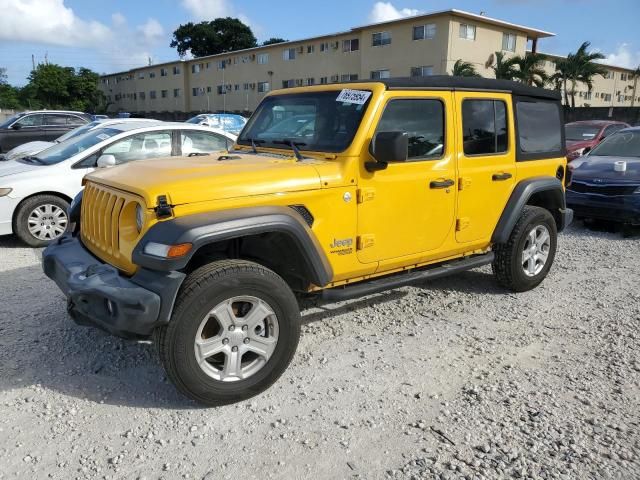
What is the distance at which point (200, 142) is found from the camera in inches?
295

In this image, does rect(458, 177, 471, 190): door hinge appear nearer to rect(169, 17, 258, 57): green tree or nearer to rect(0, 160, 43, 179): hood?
rect(0, 160, 43, 179): hood

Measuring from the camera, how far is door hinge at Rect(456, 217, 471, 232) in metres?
4.41

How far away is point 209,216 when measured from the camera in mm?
3053

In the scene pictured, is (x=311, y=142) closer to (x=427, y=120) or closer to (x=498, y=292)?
(x=427, y=120)

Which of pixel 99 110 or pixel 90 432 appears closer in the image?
pixel 90 432

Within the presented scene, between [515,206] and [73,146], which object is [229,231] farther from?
[73,146]

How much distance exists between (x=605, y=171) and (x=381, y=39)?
30.5 metres

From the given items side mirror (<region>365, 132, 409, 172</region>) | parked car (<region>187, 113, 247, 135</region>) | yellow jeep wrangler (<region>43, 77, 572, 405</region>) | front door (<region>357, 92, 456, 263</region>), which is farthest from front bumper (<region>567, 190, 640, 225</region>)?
parked car (<region>187, 113, 247, 135</region>)

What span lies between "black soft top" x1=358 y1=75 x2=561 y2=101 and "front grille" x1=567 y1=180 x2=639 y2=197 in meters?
3.30

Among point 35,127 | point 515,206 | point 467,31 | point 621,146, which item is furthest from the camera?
point 467,31

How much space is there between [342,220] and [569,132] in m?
12.8

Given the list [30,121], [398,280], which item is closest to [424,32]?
[30,121]

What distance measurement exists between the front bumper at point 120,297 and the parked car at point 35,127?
41.3 ft

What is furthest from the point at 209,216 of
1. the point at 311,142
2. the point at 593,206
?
the point at 593,206
